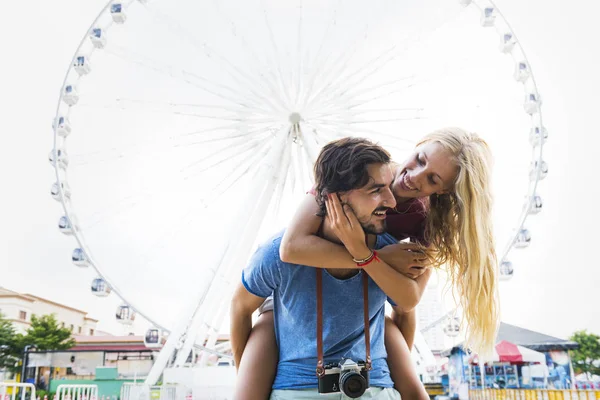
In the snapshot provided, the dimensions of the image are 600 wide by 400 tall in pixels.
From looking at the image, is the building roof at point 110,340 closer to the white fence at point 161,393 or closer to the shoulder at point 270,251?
the white fence at point 161,393

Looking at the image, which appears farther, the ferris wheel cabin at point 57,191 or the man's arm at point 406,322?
the ferris wheel cabin at point 57,191

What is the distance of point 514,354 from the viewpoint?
1507 cm

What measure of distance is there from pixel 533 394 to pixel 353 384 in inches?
466

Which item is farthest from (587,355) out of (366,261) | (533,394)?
(366,261)

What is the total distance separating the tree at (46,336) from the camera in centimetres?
2805

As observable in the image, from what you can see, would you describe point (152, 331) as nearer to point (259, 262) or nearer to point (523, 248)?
point (523, 248)

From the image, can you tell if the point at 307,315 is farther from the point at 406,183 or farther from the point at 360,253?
the point at 406,183

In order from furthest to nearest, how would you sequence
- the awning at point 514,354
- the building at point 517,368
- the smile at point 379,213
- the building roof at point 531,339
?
the building roof at point 531,339 → the building at point 517,368 → the awning at point 514,354 → the smile at point 379,213

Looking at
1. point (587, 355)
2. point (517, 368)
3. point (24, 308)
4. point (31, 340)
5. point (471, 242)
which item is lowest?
point (471, 242)

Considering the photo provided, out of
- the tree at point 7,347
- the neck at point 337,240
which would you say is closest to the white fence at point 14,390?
the neck at point 337,240

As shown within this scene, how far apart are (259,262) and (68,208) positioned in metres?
8.21

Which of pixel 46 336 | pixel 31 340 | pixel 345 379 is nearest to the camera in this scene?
pixel 345 379

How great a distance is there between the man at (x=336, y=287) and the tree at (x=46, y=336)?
2956 centimetres

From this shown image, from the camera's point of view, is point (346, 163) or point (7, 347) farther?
point (7, 347)
